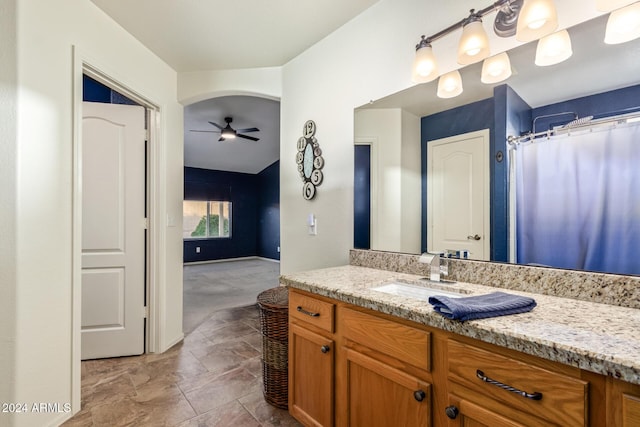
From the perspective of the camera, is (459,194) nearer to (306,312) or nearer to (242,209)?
(306,312)

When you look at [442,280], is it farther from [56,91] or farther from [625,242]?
[56,91]

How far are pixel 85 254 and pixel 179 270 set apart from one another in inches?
29.5

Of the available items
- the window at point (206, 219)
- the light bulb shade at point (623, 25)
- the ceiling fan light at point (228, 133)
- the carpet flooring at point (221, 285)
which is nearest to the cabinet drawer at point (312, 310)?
the light bulb shade at point (623, 25)

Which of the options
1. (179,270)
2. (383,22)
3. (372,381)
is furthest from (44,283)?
(383,22)

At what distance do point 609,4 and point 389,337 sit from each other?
57.4 inches

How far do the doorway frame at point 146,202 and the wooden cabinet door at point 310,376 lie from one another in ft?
4.42

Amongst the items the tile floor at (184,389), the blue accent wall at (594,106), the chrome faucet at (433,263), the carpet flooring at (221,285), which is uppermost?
the blue accent wall at (594,106)

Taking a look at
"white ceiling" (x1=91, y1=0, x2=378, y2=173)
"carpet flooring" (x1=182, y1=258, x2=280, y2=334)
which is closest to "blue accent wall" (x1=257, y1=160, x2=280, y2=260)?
"carpet flooring" (x1=182, y1=258, x2=280, y2=334)

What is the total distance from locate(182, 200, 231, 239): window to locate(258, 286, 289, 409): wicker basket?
649cm

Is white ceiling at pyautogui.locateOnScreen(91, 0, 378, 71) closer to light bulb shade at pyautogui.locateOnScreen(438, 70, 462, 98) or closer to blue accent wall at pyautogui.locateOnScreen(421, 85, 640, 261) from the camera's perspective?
light bulb shade at pyautogui.locateOnScreen(438, 70, 462, 98)

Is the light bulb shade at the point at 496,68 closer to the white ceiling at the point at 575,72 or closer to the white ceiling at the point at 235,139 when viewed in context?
the white ceiling at the point at 575,72

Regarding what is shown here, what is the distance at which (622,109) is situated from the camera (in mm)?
1075

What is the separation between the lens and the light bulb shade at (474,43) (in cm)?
135

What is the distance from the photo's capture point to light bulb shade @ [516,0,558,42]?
1148 mm
